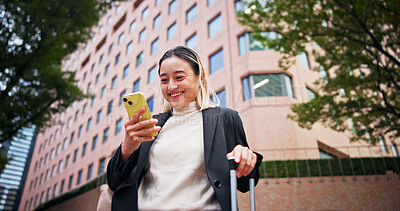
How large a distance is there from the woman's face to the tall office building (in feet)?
26.7

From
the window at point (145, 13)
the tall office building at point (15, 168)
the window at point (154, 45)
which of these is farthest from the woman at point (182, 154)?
the window at point (145, 13)

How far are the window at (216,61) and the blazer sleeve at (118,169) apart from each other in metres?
13.4

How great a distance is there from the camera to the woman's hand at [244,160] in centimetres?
152

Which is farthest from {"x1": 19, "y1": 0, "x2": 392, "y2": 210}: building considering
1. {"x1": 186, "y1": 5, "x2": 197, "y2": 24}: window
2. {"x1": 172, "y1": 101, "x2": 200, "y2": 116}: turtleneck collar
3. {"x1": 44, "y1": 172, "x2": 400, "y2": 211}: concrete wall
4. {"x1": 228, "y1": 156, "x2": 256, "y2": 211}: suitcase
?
{"x1": 44, "y1": 172, "x2": 400, "y2": 211}: concrete wall

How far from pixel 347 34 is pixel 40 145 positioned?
131 feet

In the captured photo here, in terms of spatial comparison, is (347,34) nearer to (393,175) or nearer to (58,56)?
(393,175)

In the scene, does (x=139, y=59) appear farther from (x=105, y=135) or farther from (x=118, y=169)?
(x=118, y=169)

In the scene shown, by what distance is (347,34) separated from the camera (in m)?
8.04

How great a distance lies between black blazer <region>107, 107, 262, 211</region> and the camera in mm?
1520

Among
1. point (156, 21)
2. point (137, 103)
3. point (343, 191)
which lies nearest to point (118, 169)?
point (137, 103)

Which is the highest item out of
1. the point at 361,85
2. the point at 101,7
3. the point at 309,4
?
the point at 101,7

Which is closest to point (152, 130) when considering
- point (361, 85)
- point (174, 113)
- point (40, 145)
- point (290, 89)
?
point (174, 113)

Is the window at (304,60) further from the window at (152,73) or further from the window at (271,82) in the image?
the window at (152,73)

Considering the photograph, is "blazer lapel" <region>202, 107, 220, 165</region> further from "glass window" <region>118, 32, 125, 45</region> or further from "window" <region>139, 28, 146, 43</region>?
"glass window" <region>118, 32, 125, 45</region>
